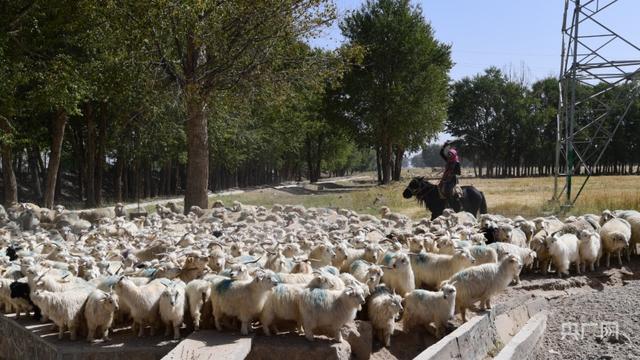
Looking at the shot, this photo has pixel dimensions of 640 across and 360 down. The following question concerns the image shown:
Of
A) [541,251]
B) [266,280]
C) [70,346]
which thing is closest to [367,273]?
[266,280]

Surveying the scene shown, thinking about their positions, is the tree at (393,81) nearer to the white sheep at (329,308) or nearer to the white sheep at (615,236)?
the white sheep at (615,236)

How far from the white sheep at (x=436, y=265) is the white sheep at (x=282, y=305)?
287cm

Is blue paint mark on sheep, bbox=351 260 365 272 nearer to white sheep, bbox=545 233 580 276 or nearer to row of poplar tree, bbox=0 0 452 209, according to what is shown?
white sheep, bbox=545 233 580 276

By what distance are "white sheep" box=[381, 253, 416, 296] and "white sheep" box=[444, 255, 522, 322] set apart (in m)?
0.62

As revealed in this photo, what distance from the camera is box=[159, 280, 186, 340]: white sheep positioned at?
7.90 metres

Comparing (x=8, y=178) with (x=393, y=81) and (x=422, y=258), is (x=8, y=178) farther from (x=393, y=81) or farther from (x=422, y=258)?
(x=393, y=81)

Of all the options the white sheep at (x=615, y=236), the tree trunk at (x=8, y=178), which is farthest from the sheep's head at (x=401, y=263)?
the tree trunk at (x=8, y=178)

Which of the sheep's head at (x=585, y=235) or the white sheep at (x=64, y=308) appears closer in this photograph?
the white sheep at (x=64, y=308)

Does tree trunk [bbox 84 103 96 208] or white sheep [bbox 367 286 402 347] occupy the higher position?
tree trunk [bbox 84 103 96 208]

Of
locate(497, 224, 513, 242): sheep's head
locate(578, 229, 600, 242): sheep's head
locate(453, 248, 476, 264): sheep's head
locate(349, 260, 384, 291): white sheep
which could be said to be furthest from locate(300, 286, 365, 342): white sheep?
locate(578, 229, 600, 242): sheep's head

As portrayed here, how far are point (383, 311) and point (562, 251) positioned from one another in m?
5.38

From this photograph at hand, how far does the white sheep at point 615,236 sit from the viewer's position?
12992 millimetres

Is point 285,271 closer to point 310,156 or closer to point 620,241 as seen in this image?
point 620,241

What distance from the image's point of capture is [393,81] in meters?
49.8
